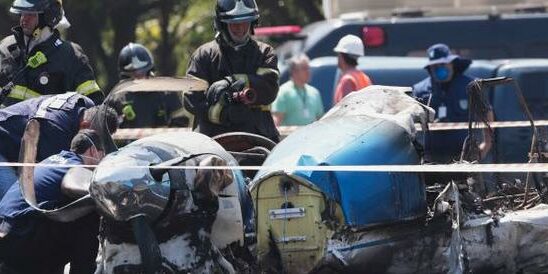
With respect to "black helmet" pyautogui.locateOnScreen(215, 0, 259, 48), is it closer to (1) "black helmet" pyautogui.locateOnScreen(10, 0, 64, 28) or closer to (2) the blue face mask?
(1) "black helmet" pyautogui.locateOnScreen(10, 0, 64, 28)

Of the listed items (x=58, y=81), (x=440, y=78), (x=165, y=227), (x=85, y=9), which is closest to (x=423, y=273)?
(x=165, y=227)

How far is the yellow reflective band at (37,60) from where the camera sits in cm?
880

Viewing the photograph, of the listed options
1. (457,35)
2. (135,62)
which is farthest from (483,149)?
(457,35)

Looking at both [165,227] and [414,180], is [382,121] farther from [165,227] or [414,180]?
[165,227]

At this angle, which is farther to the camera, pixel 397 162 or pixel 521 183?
pixel 521 183

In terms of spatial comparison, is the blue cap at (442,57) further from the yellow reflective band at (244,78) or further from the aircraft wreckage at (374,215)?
the aircraft wreckage at (374,215)

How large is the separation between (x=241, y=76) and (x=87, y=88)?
906 mm

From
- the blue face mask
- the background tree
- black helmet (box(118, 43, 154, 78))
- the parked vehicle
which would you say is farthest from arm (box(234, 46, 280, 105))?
the background tree

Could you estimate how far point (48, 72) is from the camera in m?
8.80

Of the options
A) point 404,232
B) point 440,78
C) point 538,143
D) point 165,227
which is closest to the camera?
point 165,227

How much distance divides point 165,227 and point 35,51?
2.64m

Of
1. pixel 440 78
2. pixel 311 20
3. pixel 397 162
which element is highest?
pixel 397 162

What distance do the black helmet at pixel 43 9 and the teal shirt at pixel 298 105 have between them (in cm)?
366

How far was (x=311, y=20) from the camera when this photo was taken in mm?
17859
